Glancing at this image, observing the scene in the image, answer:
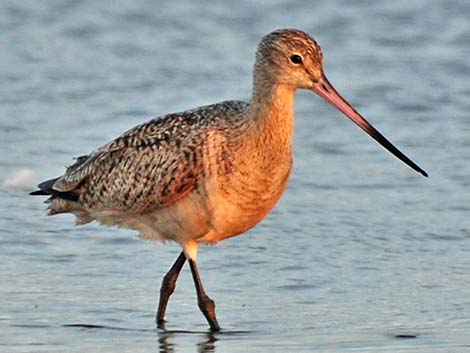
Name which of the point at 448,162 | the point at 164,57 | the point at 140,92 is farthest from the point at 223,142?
the point at 164,57

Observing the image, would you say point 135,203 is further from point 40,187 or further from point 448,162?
point 448,162

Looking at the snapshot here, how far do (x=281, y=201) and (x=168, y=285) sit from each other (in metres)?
2.02

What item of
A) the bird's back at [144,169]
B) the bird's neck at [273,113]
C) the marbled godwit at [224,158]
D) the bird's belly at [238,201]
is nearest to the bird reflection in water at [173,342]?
the marbled godwit at [224,158]

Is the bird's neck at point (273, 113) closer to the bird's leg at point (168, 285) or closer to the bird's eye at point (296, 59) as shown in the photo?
the bird's eye at point (296, 59)

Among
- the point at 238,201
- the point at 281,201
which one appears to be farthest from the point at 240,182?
the point at 281,201

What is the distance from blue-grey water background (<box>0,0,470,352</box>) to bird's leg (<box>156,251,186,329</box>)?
0.26ft

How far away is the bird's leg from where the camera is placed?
934 centimetres

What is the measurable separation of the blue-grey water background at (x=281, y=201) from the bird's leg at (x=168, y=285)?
0.08 m

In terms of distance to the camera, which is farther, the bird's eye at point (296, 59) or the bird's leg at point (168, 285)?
the bird's leg at point (168, 285)

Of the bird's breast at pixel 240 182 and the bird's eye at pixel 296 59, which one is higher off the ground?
the bird's eye at pixel 296 59

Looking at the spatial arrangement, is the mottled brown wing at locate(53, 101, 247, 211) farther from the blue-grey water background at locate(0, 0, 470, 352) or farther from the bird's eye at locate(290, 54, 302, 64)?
the blue-grey water background at locate(0, 0, 470, 352)

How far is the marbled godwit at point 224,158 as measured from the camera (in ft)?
29.6

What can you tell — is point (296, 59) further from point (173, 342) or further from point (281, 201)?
point (281, 201)

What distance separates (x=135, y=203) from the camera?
31.1 feet
